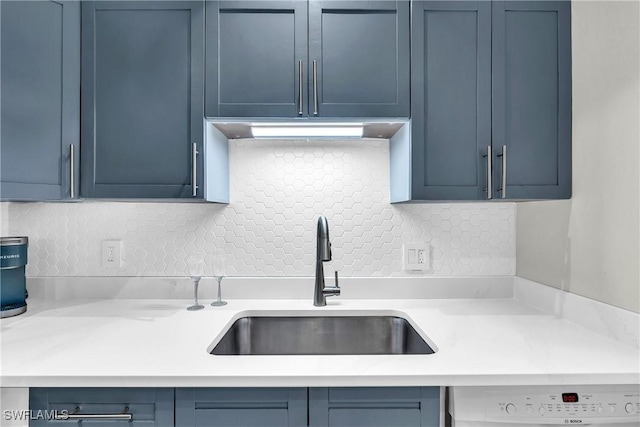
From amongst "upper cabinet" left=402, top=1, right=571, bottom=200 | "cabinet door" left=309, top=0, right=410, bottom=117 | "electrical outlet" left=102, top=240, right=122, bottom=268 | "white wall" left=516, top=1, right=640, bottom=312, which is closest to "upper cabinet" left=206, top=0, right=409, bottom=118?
"cabinet door" left=309, top=0, right=410, bottom=117

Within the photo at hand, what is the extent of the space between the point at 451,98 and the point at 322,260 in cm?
82

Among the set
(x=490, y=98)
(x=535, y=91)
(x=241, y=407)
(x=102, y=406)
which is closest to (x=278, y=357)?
(x=241, y=407)

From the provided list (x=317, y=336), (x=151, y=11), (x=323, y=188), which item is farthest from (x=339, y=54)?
(x=317, y=336)

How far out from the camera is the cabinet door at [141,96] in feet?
4.53

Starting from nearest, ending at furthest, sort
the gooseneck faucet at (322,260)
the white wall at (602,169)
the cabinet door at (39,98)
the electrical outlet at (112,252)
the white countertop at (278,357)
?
the white countertop at (278,357)
the white wall at (602,169)
the cabinet door at (39,98)
the gooseneck faucet at (322,260)
the electrical outlet at (112,252)

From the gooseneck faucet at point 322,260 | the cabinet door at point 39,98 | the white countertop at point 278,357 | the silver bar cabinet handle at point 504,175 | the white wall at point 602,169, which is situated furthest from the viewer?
the gooseneck faucet at point 322,260

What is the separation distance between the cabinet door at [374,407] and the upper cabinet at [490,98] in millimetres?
693

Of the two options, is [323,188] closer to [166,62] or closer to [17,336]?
[166,62]

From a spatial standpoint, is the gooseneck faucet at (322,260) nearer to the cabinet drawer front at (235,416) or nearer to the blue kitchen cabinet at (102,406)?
the cabinet drawer front at (235,416)

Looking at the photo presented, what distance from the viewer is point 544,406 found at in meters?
0.99

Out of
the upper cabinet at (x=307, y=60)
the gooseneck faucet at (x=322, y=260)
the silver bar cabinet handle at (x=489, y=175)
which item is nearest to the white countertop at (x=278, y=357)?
the gooseneck faucet at (x=322, y=260)

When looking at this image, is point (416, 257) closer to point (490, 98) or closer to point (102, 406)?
point (490, 98)

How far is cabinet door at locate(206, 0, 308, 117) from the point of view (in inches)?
54.4

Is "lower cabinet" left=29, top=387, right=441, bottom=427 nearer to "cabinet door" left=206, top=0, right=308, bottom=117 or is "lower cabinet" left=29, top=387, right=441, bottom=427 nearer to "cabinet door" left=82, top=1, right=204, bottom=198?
"cabinet door" left=82, top=1, right=204, bottom=198
